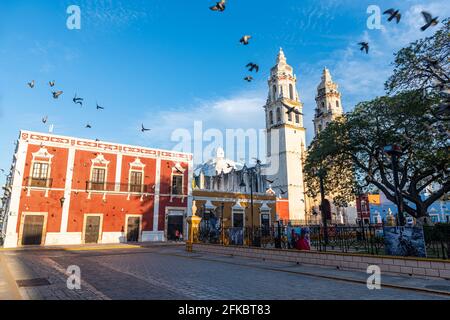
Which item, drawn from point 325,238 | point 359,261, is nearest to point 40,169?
point 325,238

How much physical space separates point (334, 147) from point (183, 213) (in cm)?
1769

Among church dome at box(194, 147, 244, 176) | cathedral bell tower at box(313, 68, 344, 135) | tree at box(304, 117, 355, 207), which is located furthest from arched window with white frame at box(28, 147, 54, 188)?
cathedral bell tower at box(313, 68, 344, 135)

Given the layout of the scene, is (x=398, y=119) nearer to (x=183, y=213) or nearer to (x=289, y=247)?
(x=289, y=247)

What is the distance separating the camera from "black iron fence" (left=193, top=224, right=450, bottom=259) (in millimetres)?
9962

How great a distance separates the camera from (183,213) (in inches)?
1241

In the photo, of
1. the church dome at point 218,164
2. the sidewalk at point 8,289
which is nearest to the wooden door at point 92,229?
the sidewalk at point 8,289

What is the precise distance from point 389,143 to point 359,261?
11835mm

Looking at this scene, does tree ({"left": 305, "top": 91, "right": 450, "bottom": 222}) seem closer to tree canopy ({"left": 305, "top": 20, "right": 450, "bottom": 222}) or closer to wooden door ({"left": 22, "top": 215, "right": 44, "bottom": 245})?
tree canopy ({"left": 305, "top": 20, "right": 450, "bottom": 222})

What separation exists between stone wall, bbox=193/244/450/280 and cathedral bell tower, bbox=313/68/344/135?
51.7 meters

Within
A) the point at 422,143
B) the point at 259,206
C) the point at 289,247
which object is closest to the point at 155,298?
the point at 289,247

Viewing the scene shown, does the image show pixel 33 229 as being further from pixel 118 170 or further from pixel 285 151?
pixel 285 151

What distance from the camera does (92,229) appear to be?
2648cm

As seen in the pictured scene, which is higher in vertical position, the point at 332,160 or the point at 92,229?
the point at 332,160

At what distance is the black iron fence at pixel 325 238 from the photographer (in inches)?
392
